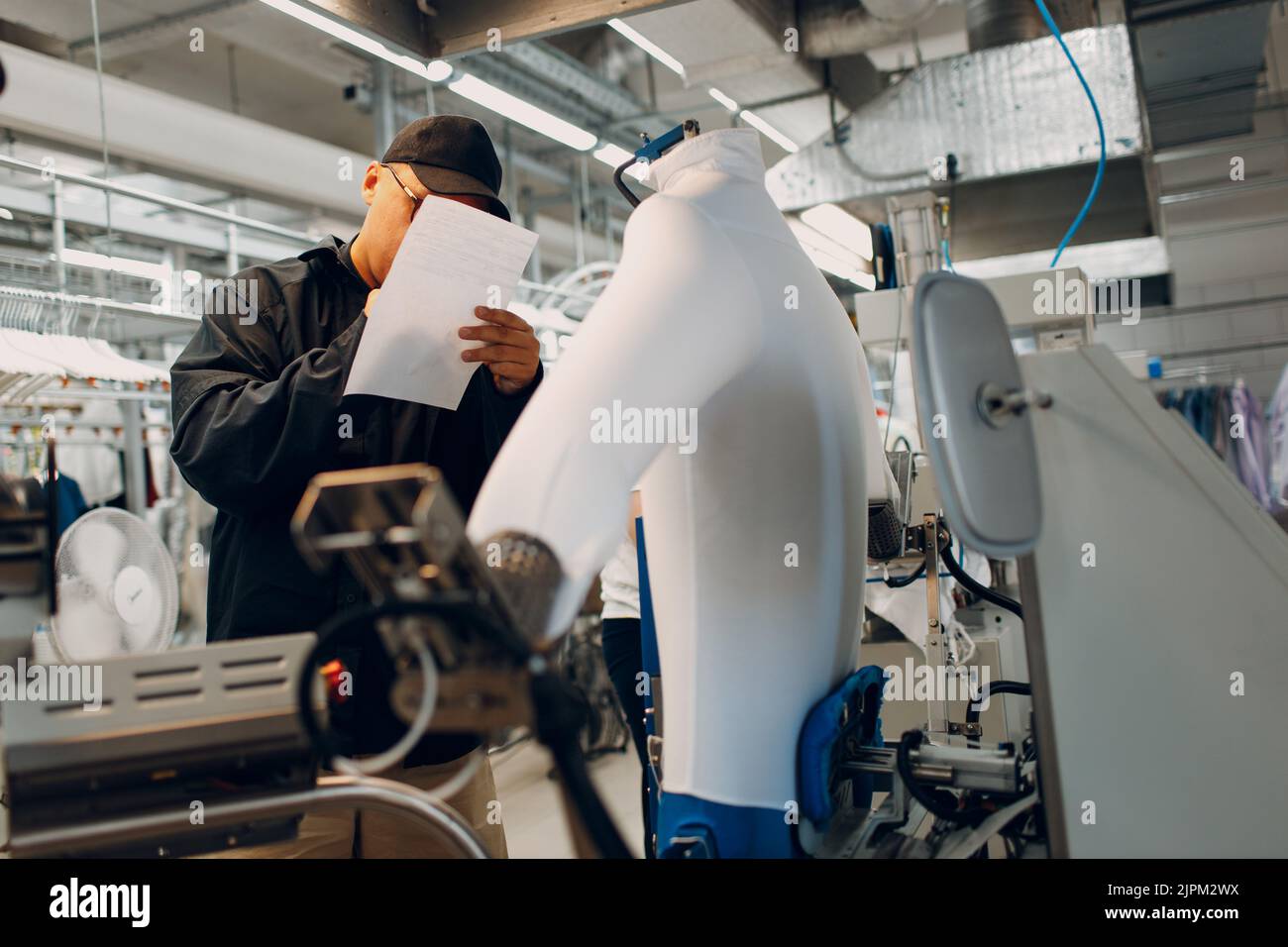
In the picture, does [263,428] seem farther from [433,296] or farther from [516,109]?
[516,109]

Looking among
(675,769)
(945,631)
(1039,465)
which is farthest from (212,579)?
(945,631)

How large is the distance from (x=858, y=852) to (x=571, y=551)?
484 mm

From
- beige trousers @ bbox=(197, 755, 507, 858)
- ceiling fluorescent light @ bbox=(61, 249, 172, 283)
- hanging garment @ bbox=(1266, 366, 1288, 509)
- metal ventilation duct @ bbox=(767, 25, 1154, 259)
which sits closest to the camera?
beige trousers @ bbox=(197, 755, 507, 858)

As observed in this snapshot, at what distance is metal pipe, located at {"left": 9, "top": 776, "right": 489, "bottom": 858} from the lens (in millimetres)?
704

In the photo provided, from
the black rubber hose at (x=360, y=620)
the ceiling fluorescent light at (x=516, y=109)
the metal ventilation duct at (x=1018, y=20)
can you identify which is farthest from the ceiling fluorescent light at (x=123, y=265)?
the metal ventilation duct at (x=1018, y=20)

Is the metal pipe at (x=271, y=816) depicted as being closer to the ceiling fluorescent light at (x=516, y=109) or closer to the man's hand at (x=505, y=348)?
the man's hand at (x=505, y=348)

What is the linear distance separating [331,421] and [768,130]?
4.27m

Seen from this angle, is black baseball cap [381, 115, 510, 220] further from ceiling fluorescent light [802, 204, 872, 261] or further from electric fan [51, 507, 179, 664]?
ceiling fluorescent light [802, 204, 872, 261]

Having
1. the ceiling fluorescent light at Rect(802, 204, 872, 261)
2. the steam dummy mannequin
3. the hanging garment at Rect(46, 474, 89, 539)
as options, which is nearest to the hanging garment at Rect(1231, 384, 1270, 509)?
the ceiling fluorescent light at Rect(802, 204, 872, 261)

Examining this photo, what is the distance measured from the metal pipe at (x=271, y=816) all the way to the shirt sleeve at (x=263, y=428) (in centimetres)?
65

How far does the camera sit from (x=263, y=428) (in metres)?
1.33

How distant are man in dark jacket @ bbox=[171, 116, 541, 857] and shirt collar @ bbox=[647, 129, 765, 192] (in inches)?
11.8

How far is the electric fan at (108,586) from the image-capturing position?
9.45 ft
